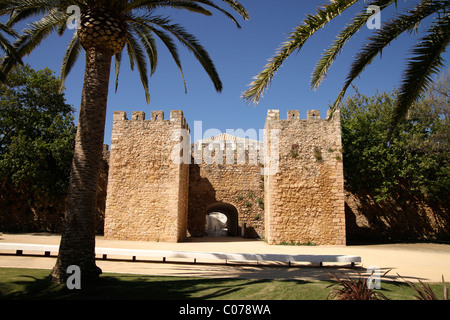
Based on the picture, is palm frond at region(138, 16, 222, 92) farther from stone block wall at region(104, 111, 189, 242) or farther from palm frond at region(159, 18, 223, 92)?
stone block wall at region(104, 111, 189, 242)

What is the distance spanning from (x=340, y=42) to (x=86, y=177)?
15.9ft

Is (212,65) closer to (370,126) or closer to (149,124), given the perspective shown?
(149,124)

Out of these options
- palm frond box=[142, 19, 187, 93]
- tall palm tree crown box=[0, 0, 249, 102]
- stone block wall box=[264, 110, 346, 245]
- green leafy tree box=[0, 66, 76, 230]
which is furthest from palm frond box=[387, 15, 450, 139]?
green leafy tree box=[0, 66, 76, 230]

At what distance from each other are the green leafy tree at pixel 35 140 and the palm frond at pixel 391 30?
15.2 m

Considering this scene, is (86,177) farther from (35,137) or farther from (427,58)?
(35,137)

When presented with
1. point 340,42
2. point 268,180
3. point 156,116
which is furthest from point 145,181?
point 340,42

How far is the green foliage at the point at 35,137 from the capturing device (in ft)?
50.3

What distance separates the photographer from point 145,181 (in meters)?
13.8

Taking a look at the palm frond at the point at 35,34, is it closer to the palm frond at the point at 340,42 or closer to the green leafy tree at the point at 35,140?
the palm frond at the point at 340,42

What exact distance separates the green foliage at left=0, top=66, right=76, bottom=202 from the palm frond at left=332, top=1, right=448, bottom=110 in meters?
15.2

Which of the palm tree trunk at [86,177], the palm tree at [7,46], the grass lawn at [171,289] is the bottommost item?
the grass lawn at [171,289]

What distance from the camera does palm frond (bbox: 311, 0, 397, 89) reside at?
14.4 feet

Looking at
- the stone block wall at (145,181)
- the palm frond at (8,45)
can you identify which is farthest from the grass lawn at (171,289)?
the stone block wall at (145,181)
